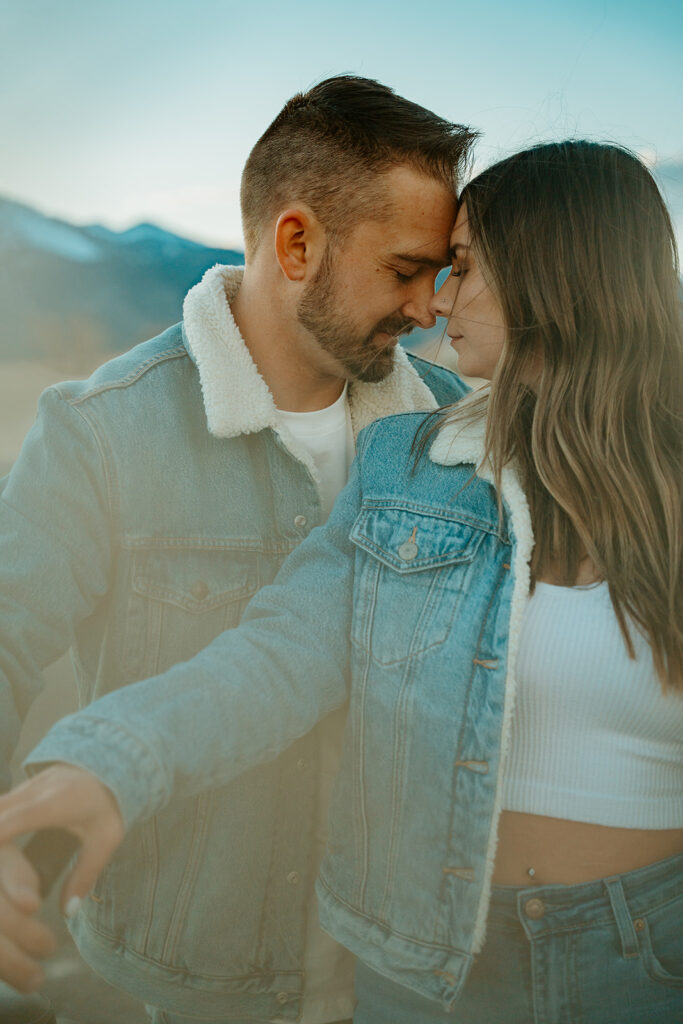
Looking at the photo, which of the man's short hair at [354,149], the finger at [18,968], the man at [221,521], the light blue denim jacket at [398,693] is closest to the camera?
the finger at [18,968]

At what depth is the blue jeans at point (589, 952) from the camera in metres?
1.17

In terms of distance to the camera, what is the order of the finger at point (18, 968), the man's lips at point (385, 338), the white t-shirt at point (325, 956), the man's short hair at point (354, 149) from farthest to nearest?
the man's lips at point (385, 338), the man's short hair at point (354, 149), the white t-shirt at point (325, 956), the finger at point (18, 968)

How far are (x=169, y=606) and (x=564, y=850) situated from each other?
816mm

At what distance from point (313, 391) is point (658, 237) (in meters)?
0.77

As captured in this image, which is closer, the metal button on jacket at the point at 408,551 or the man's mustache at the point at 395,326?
the metal button on jacket at the point at 408,551

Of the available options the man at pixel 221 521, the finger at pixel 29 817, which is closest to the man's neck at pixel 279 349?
the man at pixel 221 521

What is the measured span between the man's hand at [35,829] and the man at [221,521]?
50cm

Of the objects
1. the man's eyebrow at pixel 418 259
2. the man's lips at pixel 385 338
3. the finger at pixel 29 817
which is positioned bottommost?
the finger at pixel 29 817

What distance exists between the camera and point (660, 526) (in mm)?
1323

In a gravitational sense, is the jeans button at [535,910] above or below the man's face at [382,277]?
below

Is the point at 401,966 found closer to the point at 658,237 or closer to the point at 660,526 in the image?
the point at 660,526

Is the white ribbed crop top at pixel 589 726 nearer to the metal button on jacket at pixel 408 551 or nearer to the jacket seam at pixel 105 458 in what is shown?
the metal button on jacket at pixel 408 551

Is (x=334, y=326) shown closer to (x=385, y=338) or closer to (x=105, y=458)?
(x=385, y=338)

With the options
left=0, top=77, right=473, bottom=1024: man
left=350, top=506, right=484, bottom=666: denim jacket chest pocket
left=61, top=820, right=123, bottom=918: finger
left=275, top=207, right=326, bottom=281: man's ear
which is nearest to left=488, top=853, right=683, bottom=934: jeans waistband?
left=350, top=506, right=484, bottom=666: denim jacket chest pocket
